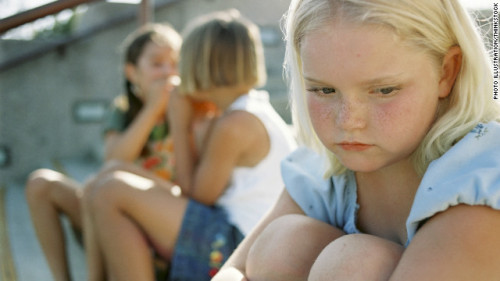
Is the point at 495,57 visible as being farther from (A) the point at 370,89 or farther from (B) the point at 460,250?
(B) the point at 460,250

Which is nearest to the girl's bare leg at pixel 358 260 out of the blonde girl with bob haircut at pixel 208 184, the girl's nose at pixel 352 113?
the girl's nose at pixel 352 113

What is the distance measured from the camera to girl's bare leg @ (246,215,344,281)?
114cm

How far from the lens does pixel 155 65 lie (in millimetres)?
2676

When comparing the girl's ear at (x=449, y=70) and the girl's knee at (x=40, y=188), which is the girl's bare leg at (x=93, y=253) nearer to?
the girl's knee at (x=40, y=188)

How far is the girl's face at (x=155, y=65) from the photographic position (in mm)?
2648

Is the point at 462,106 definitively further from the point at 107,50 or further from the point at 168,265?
the point at 107,50

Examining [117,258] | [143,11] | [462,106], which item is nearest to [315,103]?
[462,106]

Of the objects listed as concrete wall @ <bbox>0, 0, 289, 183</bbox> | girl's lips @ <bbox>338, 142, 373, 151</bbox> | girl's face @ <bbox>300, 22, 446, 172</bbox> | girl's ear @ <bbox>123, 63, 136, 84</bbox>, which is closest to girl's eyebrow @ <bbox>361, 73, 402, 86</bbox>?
girl's face @ <bbox>300, 22, 446, 172</bbox>

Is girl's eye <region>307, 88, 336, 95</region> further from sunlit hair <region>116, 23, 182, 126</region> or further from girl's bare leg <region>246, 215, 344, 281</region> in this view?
sunlit hair <region>116, 23, 182, 126</region>

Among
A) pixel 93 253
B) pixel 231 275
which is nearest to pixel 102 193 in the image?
pixel 93 253

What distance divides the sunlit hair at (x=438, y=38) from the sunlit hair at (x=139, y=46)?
171 centimetres

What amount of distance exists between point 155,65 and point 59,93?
83.7 inches

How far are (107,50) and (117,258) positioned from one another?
3.19m

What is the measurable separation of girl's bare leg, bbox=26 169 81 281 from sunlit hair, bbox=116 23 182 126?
0.51 metres
